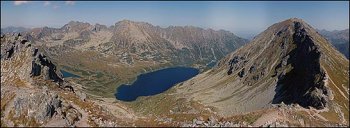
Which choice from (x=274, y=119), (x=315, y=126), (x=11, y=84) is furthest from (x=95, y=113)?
(x=315, y=126)

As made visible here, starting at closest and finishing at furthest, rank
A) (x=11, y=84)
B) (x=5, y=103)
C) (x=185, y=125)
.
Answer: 1. (x=185, y=125)
2. (x=5, y=103)
3. (x=11, y=84)

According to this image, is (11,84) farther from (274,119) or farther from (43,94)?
(274,119)

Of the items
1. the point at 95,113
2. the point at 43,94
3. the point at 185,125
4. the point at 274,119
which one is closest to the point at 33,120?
the point at 43,94

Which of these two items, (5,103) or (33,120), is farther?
(5,103)

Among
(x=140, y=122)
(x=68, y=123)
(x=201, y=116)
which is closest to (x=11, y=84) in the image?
(x=68, y=123)

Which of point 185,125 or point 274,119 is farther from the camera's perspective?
point 274,119

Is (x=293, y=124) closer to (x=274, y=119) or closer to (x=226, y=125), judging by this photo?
(x=274, y=119)

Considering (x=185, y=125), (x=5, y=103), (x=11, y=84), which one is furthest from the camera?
(x=11, y=84)

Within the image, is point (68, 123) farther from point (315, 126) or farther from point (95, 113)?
point (315, 126)

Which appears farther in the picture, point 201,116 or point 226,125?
point 201,116
